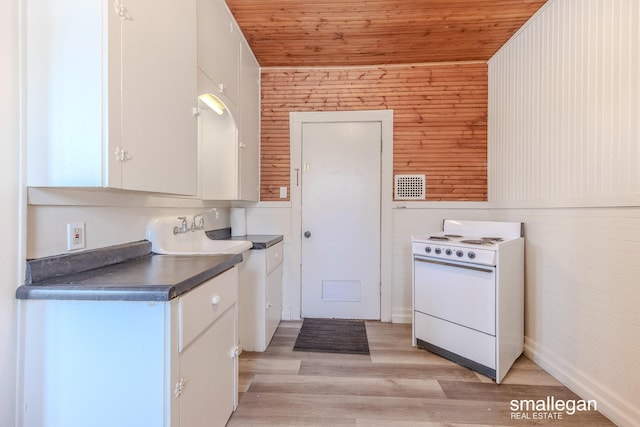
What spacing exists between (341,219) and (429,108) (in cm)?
146

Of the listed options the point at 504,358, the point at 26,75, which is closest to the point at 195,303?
the point at 26,75

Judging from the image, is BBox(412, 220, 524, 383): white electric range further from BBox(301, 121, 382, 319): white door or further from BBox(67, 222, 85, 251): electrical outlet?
BBox(67, 222, 85, 251): electrical outlet

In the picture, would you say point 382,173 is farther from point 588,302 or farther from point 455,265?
point 588,302

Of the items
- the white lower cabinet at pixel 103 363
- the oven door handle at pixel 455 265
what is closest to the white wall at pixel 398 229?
the oven door handle at pixel 455 265

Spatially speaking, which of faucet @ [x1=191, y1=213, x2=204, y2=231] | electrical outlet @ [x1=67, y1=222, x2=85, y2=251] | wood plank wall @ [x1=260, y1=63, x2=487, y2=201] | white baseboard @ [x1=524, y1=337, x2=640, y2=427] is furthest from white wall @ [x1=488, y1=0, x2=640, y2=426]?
electrical outlet @ [x1=67, y1=222, x2=85, y2=251]

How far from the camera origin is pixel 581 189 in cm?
193

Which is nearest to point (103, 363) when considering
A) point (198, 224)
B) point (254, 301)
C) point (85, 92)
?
point (85, 92)

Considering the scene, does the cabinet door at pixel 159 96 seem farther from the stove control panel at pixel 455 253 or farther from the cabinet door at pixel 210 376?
the stove control panel at pixel 455 253

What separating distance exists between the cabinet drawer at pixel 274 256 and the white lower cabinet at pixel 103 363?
4.72 ft

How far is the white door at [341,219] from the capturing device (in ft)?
10.2

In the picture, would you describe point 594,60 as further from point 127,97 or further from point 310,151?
point 127,97

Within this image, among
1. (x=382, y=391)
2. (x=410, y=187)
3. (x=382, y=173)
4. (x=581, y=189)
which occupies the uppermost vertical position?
(x=382, y=173)

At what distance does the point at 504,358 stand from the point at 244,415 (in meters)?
1.78

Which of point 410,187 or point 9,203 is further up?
point 410,187
